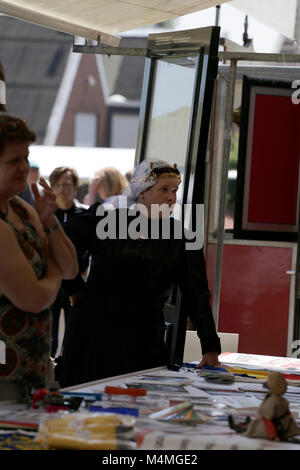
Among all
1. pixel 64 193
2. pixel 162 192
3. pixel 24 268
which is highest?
pixel 64 193

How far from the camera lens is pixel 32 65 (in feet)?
113

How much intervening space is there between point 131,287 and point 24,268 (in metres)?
1.16

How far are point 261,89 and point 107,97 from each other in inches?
1081

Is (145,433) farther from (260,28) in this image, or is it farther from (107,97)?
(107,97)

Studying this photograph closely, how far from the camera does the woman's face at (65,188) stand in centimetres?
617

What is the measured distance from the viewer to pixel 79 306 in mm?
3072

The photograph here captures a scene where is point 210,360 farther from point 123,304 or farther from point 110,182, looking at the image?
point 110,182

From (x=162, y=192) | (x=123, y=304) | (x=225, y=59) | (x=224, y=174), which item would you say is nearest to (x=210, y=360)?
(x=123, y=304)

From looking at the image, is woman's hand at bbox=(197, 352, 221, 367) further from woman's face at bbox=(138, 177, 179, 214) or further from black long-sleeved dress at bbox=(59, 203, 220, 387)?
woman's face at bbox=(138, 177, 179, 214)

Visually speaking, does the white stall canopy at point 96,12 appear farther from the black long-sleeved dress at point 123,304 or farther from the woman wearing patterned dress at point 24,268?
the woman wearing patterned dress at point 24,268

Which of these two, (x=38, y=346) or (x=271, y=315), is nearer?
(x=38, y=346)

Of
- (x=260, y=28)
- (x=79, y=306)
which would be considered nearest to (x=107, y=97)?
(x=260, y=28)

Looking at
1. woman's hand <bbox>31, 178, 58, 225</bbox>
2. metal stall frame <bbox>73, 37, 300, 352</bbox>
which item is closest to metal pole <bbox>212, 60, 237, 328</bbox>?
metal stall frame <bbox>73, 37, 300, 352</bbox>

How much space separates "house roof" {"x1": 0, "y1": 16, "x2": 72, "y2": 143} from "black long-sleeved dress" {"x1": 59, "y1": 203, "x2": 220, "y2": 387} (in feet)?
99.6
